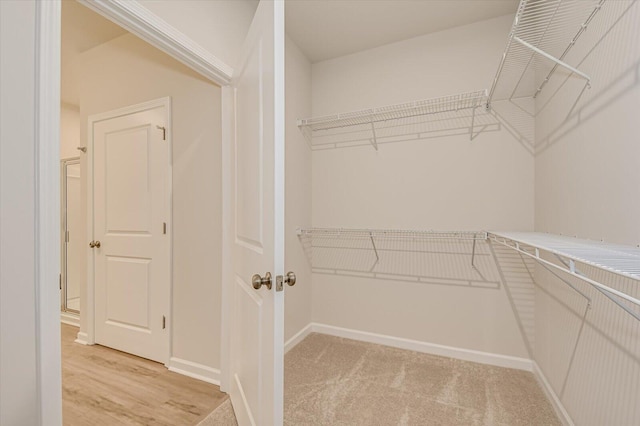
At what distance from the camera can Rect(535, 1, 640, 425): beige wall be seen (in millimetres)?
1025

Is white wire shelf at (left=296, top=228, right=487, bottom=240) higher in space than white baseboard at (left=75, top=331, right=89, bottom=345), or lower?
higher

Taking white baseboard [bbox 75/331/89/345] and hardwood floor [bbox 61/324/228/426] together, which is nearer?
hardwood floor [bbox 61/324/228/426]

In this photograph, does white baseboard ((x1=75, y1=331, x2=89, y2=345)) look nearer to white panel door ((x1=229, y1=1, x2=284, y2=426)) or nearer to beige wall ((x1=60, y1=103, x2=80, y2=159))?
white panel door ((x1=229, y1=1, x2=284, y2=426))

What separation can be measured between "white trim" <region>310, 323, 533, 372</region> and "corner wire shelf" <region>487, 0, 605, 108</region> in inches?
73.7

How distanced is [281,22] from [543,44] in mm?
1670

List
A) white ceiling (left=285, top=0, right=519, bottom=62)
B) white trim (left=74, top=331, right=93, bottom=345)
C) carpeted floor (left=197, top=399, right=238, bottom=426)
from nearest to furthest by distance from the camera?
carpeted floor (left=197, top=399, right=238, bottom=426), white ceiling (left=285, top=0, right=519, bottom=62), white trim (left=74, top=331, right=93, bottom=345)

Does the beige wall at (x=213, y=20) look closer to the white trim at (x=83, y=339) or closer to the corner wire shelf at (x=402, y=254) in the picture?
the corner wire shelf at (x=402, y=254)

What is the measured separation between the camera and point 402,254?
245 cm

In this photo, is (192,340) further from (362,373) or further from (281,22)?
(281,22)

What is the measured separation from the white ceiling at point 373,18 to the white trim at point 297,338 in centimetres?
262

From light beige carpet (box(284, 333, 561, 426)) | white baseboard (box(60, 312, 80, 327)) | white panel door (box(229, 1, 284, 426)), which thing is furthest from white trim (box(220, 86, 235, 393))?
white baseboard (box(60, 312, 80, 327))

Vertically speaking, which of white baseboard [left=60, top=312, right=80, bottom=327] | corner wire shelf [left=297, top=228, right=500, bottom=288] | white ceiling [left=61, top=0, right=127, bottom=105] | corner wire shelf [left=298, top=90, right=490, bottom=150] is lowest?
white baseboard [left=60, top=312, right=80, bottom=327]

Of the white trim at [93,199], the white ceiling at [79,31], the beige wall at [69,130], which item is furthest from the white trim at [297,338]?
the beige wall at [69,130]

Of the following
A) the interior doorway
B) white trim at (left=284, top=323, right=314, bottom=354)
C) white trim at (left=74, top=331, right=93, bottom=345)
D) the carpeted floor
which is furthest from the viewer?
the interior doorway
